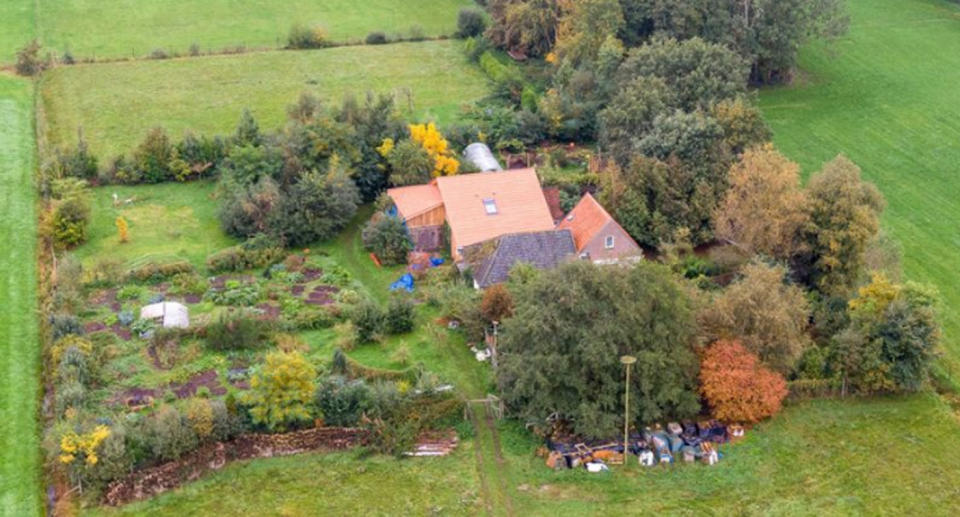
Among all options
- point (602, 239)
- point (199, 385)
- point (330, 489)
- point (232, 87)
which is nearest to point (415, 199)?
point (602, 239)

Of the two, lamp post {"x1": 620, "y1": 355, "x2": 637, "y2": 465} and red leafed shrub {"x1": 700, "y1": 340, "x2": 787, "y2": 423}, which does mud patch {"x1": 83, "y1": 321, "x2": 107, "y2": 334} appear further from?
red leafed shrub {"x1": 700, "y1": 340, "x2": 787, "y2": 423}

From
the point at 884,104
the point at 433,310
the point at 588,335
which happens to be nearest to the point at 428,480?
the point at 588,335

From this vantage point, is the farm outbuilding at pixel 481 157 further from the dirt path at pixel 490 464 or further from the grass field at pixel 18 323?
the grass field at pixel 18 323

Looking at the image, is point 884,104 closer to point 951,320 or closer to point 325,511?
point 951,320

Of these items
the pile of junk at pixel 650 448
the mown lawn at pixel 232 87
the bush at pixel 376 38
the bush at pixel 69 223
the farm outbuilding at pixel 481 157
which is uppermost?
the bush at pixel 376 38

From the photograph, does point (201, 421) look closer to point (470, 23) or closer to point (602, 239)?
point (602, 239)

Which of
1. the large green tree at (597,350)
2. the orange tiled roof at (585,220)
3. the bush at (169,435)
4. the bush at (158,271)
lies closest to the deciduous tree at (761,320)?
the large green tree at (597,350)
